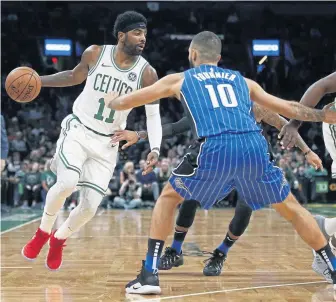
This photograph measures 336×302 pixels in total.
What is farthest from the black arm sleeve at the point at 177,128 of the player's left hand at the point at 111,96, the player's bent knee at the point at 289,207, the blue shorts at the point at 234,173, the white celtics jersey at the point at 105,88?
the player's bent knee at the point at 289,207

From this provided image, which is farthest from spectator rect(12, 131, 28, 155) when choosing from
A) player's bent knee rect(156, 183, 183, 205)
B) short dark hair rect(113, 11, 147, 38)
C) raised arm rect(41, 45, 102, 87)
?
player's bent knee rect(156, 183, 183, 205)

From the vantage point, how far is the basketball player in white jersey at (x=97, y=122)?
507 centimetres

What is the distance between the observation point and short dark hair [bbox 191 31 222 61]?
4.16 metres

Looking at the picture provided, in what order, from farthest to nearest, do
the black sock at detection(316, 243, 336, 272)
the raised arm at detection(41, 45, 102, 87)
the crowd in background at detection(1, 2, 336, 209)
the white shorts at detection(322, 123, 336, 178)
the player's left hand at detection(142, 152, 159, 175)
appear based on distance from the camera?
the crowd in background at detection(1, 2, 336, 209) < the raised arm at detection(41, 45, 102, 87) < the white shorts at detection(322, 123, 336, 178) < the player's left hand at detection(142, 152, 159, 175) < the black sock at detection(316, 243, 336, 272)

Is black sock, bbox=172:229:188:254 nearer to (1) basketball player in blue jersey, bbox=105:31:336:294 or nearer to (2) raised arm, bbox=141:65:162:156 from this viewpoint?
(2) raised arm, bbox=141:65:162:156

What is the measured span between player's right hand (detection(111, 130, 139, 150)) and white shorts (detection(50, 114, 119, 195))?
31cm

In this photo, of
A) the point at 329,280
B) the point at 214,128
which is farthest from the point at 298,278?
the point at 214,128

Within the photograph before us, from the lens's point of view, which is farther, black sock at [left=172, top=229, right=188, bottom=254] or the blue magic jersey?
black sock at [left=172, top=229, right=188, bottom=254]

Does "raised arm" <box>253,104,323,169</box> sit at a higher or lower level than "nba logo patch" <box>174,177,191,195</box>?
higher

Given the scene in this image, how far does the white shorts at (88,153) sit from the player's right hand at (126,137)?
309mm

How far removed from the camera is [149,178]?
1647 cm

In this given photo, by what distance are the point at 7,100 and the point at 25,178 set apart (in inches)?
262

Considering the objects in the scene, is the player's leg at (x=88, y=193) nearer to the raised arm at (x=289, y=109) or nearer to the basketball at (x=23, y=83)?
the basketball at (x=23, y=83)

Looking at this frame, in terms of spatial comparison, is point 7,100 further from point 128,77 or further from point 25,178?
point 128,77
